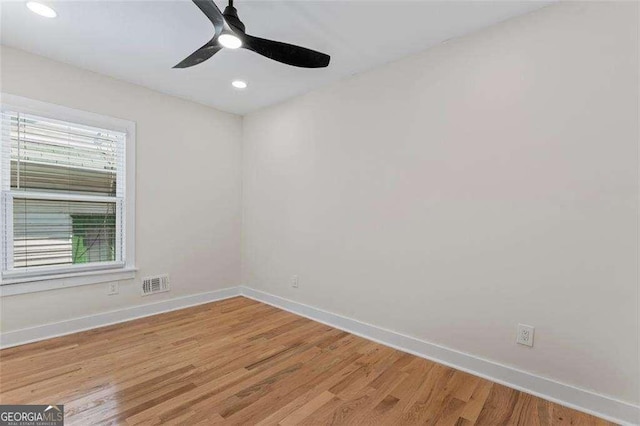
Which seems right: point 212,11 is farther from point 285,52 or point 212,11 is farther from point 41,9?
point 41,9

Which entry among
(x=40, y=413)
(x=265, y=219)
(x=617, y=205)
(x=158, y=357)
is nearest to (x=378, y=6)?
(x=617, y=205)

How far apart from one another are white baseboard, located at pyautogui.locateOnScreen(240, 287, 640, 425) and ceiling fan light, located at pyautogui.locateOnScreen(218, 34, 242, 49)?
8.19 ft

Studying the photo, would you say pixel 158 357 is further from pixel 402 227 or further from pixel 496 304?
pixel 496 304

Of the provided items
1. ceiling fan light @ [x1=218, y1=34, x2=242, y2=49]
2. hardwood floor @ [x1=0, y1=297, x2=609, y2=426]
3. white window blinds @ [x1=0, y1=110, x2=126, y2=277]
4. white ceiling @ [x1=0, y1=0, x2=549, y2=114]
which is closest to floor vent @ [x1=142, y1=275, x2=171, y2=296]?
white window blinds @ [x1=0, y1=110, x2=126, y2=277]

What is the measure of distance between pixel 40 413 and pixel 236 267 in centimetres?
246

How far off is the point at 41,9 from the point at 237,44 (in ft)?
4.86

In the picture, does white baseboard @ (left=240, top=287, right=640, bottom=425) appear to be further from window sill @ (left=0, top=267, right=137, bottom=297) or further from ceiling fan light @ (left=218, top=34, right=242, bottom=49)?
ceiling fan light @ (left=218, top=34, right=242, bottom=49)

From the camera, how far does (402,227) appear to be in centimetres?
254

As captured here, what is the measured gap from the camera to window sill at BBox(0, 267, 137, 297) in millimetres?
2441

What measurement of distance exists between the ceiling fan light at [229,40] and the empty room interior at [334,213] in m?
0.01

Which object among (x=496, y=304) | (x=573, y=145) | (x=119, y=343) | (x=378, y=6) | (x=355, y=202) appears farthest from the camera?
(x=355, y=202)

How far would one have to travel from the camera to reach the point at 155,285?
10.8 ft

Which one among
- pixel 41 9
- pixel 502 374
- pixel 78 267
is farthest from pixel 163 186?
pixel 502 374

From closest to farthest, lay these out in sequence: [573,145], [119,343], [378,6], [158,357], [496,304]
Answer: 1. [573,145]
2. [378,6]
3. [496,304]
4. [158,357]
5. [119,343]
